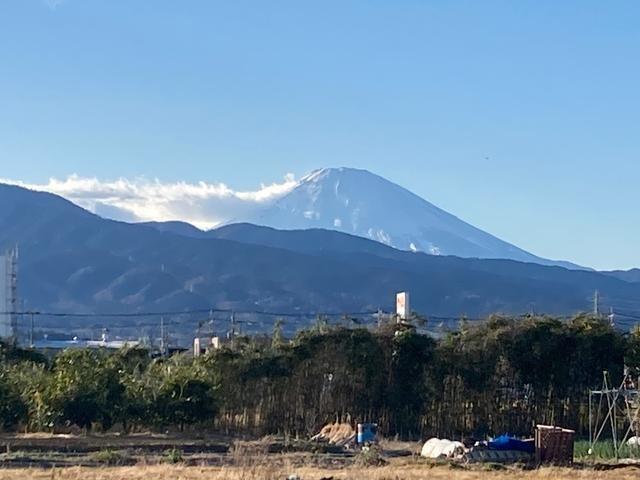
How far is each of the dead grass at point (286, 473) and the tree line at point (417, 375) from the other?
36.2 feet

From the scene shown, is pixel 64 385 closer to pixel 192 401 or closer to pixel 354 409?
pixel 192 401

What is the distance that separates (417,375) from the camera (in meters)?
32.1

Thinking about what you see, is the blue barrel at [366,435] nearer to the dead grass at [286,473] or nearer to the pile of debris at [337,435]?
the pile of debris at [337,435]

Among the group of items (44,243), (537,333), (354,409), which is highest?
(44,243)

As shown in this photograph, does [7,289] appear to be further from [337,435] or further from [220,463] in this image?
[220,463]

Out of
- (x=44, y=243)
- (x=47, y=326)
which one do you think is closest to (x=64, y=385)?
(x=47, y=326)

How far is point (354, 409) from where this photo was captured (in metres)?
32.0

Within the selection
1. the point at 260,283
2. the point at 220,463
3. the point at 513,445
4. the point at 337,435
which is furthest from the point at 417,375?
the point at 260,283

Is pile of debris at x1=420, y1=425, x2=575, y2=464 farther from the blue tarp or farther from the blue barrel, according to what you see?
the blue barrel

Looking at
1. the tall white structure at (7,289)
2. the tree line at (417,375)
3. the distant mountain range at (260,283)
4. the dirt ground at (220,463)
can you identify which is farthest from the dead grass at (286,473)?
the distant mountain range at (260,283)

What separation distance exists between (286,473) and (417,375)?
14532mm

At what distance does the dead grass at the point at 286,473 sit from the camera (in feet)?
56.7

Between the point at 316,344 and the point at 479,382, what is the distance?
13.8 feet

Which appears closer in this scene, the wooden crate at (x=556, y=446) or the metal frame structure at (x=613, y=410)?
the wooden crate at (x=556, y=446)
